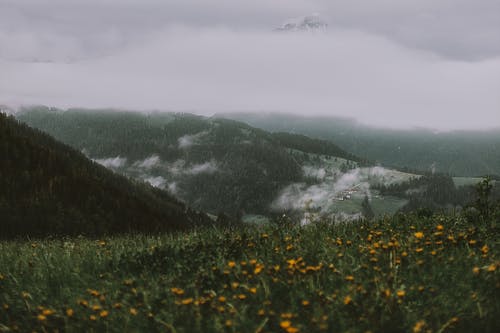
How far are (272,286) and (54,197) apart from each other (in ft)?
355

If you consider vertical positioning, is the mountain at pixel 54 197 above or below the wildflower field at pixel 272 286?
below

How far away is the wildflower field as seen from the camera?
464 cm

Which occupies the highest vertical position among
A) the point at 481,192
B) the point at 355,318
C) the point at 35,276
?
the point at 481,192

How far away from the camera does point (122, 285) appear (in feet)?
20.0

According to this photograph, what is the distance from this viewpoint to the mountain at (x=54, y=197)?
86.6 m

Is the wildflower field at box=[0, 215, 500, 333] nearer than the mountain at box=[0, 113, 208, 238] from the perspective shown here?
Yes

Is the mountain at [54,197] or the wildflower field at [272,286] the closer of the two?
the wildflower field at [272,286]

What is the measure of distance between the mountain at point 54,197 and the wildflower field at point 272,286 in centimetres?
6990

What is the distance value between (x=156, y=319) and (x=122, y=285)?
61.3 inches

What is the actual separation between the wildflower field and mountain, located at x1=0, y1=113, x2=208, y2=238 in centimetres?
6990

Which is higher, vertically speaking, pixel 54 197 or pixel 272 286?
pixel 272 286

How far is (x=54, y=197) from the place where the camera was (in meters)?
104

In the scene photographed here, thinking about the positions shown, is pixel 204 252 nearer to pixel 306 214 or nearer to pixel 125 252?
pixel 125 252

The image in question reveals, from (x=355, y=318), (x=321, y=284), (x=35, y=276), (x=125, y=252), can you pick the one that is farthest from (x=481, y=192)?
(x=35, y=276)
